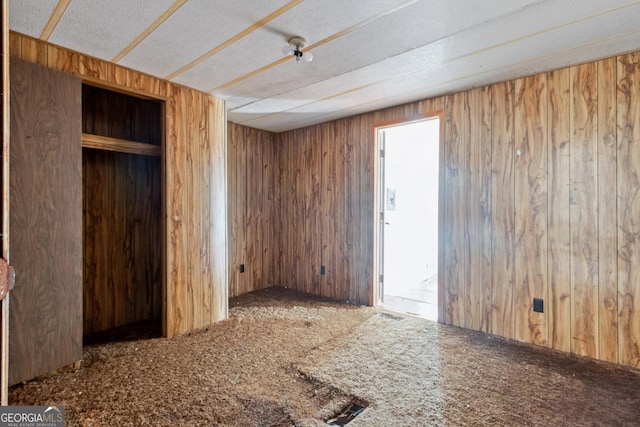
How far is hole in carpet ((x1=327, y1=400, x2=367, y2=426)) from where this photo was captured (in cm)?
160

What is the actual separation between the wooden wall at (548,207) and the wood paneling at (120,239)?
2.60 meters

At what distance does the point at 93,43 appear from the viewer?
1.96 m

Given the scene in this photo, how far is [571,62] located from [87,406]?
3.91 metres

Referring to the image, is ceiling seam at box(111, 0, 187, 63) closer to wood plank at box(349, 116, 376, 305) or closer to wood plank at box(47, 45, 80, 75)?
wood plank at box(47, 45, 80, 75)

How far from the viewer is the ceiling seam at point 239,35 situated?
5.16 feet

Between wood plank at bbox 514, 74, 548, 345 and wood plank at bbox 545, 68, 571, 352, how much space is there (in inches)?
1.5

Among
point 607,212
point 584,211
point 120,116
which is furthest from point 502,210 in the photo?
point 120,116

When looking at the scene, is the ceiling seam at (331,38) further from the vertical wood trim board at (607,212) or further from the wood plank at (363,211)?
the vertical wood trim board at (607,212)

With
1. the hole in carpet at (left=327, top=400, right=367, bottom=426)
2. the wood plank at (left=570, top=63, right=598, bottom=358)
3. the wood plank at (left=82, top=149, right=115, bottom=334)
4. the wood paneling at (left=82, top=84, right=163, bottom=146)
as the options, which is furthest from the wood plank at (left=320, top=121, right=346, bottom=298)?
the wood plank at (left=82, top=149, right=115, bottom=334)

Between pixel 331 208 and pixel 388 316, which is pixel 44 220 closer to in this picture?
pixel 331 208

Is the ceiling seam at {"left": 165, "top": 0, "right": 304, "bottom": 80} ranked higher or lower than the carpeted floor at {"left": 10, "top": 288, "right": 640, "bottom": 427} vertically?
higher

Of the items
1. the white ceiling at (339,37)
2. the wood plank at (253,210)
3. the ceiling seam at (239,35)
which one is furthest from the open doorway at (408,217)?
the ceiling seam at (239,35)

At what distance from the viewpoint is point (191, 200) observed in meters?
Answer: 2.75

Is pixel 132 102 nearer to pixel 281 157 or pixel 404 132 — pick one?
pixel 281 157
